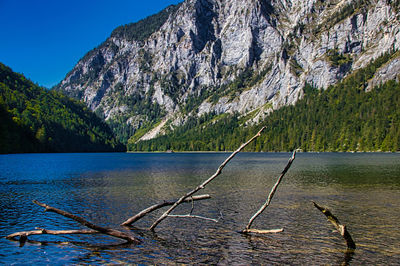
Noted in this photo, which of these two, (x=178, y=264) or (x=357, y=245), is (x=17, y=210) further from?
(x=357, y=245)

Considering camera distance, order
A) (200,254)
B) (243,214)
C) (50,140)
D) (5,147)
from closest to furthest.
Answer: (200,254), (243,214), (5,147), (50,140)

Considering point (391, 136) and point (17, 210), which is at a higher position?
point (391, 136)

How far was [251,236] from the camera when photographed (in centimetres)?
2123

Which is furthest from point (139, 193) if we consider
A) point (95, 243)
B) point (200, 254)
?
point (200, 254)

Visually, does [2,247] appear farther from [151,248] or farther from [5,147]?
[5,147]

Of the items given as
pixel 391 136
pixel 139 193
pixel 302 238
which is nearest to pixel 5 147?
pixel 139 193

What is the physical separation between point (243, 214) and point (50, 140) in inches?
7658

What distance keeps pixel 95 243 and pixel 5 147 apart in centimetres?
16155

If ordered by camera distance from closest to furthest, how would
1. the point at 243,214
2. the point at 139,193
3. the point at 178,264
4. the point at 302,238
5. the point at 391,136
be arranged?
the point at 178,264 < the point at 302,238 < the point at 243,214 < the point at 139,193 < the point at 391,136

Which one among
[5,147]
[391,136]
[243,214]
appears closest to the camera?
[243,214]

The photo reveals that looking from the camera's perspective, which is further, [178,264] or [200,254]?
[200,254]

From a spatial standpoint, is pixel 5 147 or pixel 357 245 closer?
pixel 357 245

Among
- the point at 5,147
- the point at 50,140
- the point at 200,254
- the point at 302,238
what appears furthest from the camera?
the point at 50,140

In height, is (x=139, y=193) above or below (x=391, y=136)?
below
